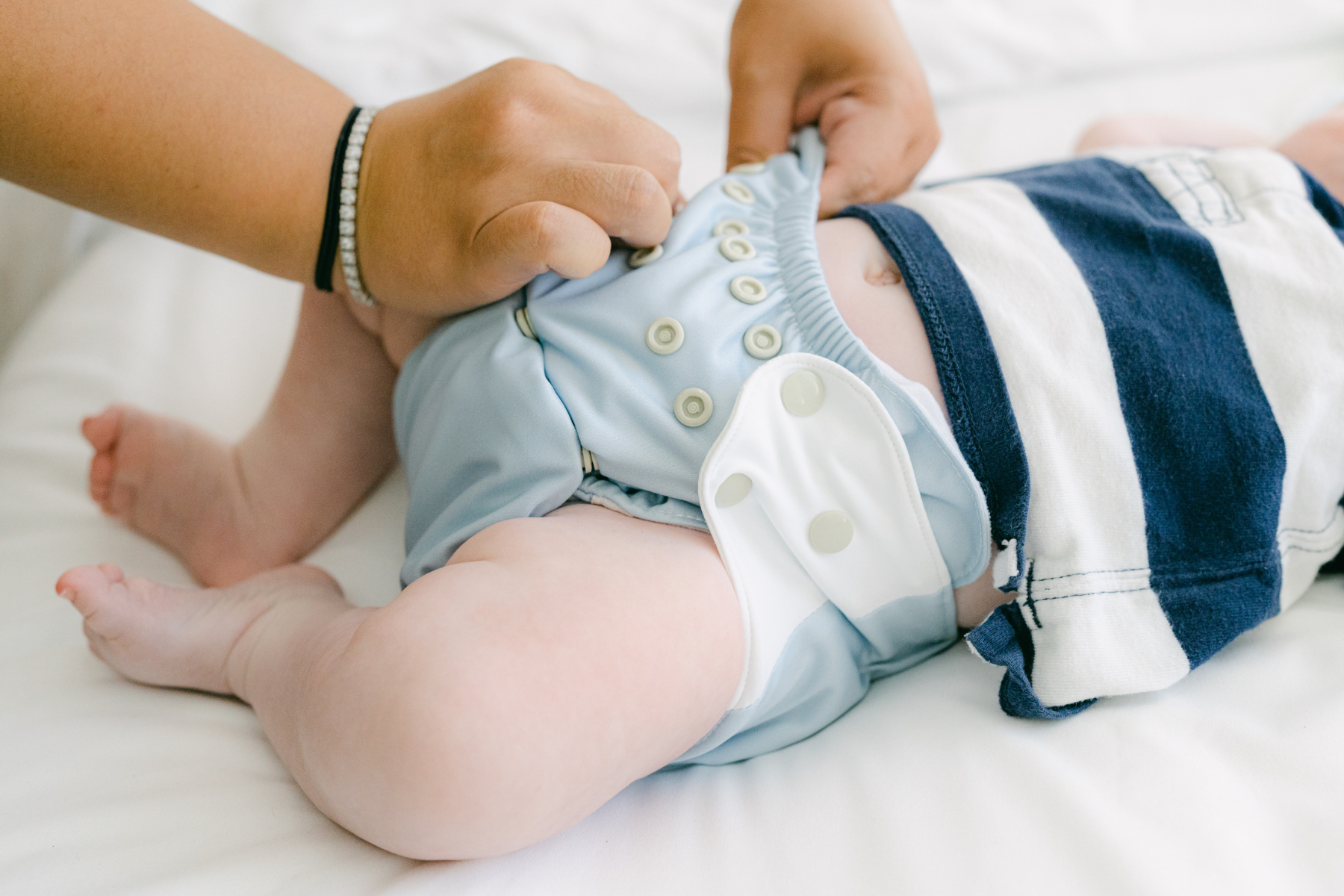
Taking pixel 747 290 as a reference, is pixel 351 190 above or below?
above

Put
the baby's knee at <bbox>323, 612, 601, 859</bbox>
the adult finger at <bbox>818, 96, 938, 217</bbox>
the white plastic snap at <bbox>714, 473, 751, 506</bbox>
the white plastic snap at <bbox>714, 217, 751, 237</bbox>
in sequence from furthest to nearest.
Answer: the adult finger at <bbox>818, 96, 938, 217</bbox> < the white plastic snap at <bbox>714, 217, 751, 237</bbox> < the white plastic snap at <bbox>714, 473, 751, 506</bbox> < the baby's knee at <bbox>323, 612, 601, 859</bbox>

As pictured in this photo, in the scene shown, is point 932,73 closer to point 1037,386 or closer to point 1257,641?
point 1037,386

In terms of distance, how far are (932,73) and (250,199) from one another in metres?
1.07

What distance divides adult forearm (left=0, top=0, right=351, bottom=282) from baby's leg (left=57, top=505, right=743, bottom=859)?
30cm

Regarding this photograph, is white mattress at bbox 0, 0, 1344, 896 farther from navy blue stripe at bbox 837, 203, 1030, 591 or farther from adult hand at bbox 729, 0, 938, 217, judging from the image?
adult hand at bbox 729, 0, 938, 217

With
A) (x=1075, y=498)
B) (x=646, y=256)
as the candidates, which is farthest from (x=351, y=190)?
(x=1075, y=498)

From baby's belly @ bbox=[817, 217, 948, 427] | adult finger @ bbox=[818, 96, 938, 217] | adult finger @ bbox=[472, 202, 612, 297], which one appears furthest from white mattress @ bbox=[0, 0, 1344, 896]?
adult finger @ bbox=[818, 96, 938, 217]

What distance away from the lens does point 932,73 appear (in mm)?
1382

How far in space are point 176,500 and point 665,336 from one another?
1.77 feet

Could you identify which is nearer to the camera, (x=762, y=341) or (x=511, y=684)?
(x=511, y=684)

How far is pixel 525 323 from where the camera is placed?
74 cm

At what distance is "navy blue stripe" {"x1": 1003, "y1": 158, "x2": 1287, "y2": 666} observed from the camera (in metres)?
0.68

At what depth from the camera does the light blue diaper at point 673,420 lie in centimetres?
67

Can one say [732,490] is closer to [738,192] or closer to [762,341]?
[762,341]
